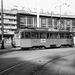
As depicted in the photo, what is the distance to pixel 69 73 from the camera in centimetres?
798

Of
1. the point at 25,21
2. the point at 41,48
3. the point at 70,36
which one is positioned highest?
the point at 25,21

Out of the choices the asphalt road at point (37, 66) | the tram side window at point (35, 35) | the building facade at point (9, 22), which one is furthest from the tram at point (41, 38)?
the building facade at point (9, 22)

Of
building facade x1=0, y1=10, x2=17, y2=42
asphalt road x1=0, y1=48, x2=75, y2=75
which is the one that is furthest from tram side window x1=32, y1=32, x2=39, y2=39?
building facade x1=0, y1=10, x2=17, y2=42

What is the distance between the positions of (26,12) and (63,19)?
59.2 ft

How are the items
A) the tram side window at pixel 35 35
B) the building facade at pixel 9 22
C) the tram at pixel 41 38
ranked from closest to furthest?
the tram at pixel 41 38 → the tram side window at pixel 35 35 → the building facade at pixel 9 22

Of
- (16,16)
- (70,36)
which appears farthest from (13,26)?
(70,36)

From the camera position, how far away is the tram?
21797 millimetres

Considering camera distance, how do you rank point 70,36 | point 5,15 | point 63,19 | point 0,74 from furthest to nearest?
point 63,19
point 5,15
point 70,36
point 0,74

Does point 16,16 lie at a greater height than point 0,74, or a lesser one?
greater

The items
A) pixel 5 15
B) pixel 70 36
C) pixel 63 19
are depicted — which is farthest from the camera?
pixel 63 19

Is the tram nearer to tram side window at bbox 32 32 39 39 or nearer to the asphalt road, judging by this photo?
tram side window at bbox 32 32 39 39

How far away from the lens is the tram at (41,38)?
2180cm

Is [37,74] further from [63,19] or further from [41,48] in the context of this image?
[63,19]

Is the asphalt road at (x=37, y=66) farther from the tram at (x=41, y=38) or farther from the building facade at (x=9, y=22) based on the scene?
the building facade at (x=9, y=22)
